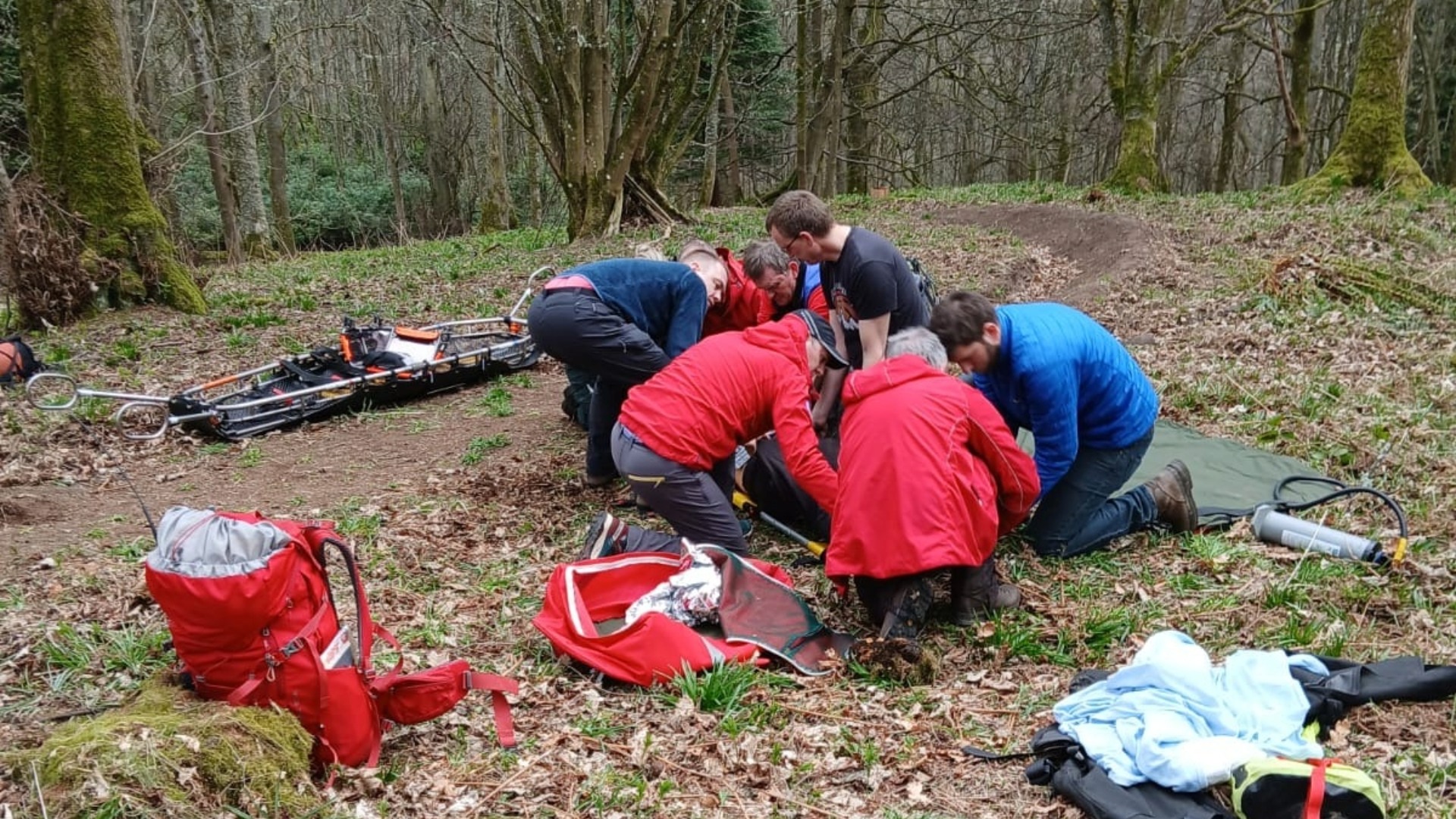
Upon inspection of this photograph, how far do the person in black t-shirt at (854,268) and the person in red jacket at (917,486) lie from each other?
1020mm

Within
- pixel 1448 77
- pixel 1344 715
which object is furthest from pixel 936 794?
pixel 1448 77

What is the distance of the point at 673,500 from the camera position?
4465mm

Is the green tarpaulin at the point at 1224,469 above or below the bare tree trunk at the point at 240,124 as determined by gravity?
below

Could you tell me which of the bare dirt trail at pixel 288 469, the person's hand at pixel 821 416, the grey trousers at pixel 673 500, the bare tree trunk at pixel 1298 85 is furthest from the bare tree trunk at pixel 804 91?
the grey trousers at pixel 673 500

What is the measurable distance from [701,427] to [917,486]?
120 cm

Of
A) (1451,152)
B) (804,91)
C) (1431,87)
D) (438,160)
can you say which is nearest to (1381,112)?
(1451,152)

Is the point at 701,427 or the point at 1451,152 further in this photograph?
the point at 1451,152

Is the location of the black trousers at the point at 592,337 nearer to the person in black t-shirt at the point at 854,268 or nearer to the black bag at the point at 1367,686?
the person in black t-shirt at the point at 854,268

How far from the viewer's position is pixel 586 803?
2.85 metres

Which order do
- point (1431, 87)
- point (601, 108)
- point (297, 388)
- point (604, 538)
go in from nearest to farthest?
point (604, 538), point (297, 388), point (601, 108), point (1431, 87)

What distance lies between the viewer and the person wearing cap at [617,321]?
5.32 meters

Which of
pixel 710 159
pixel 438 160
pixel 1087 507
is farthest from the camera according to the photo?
pixel 438 160

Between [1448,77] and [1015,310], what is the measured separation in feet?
76.2

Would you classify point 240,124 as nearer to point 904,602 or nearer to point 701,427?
point 701,427
